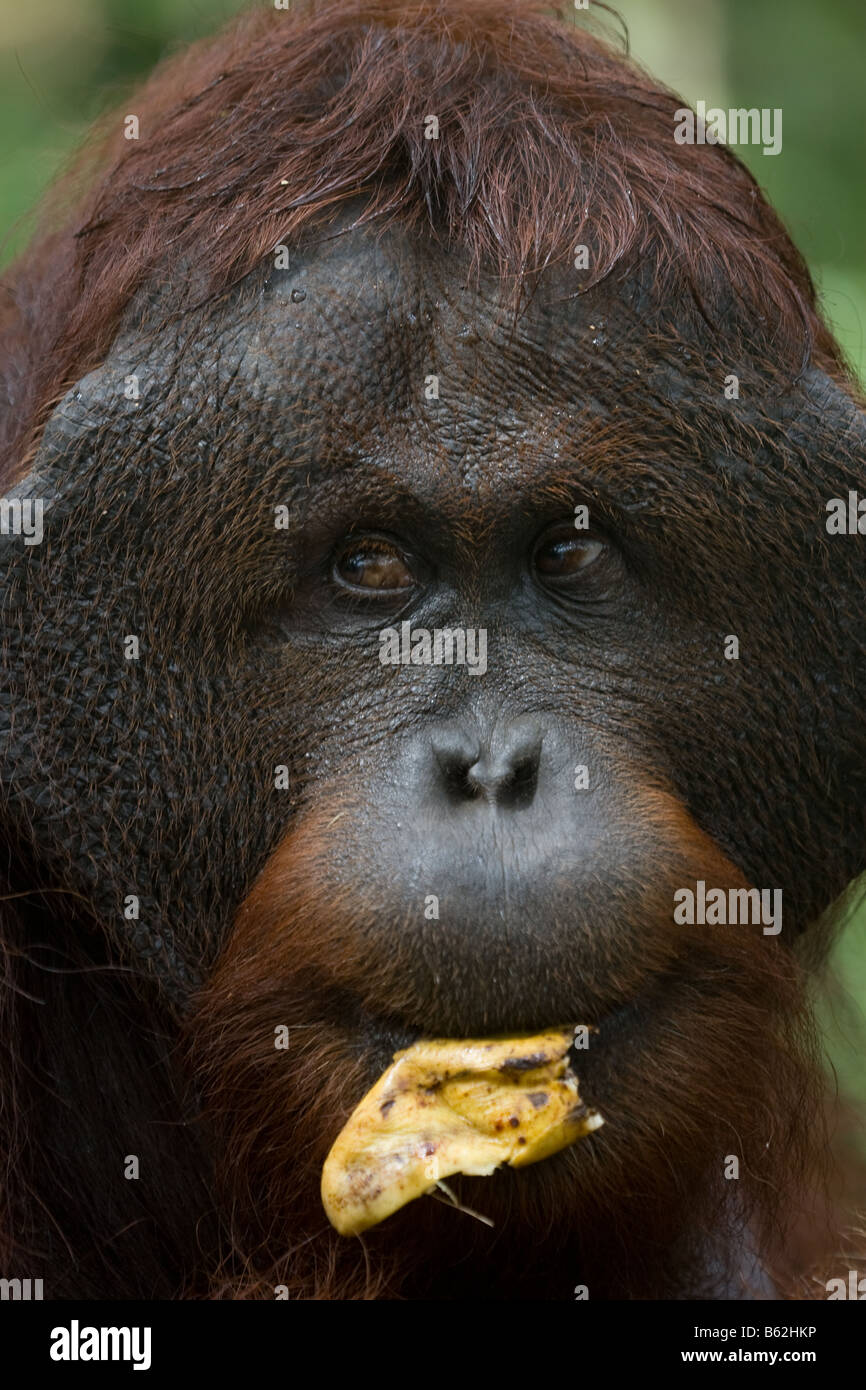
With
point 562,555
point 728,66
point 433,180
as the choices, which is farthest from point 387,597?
point 728,66

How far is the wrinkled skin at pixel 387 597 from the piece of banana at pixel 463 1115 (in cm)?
6

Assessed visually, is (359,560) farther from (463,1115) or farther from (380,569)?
(463,1115)

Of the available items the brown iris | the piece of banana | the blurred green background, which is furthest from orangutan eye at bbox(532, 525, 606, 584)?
the blurred green background

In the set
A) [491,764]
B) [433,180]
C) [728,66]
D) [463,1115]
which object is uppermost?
[728,66]

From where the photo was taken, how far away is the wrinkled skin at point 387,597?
234 cm

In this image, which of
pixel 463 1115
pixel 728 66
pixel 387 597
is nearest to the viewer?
pixel 463 1115

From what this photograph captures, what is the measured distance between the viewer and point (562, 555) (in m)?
2.45

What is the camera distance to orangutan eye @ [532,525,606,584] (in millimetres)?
2443

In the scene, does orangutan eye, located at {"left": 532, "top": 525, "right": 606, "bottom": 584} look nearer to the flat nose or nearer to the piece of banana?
the flat nose

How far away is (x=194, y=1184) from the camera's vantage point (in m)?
2.68

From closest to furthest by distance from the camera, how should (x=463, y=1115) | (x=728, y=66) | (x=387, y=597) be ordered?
(x=463, y=1115) < (x=387, y=597) < (x=728, y=66)

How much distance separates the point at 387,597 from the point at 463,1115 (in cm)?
73

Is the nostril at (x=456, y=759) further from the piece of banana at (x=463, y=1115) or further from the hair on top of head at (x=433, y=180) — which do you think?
the hair on top of head at (x=433, y=180)
